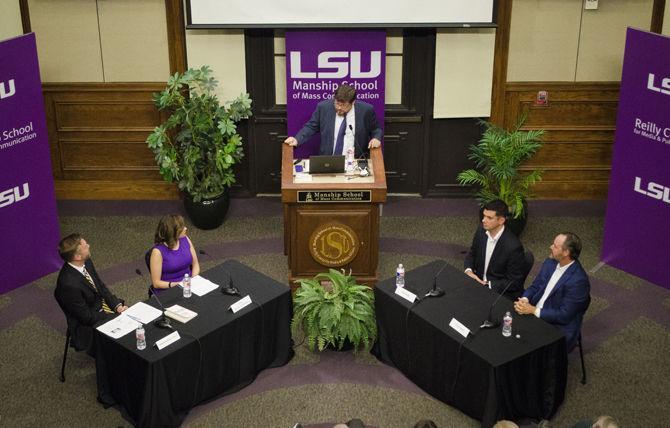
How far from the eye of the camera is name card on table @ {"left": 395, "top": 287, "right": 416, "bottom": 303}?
6061 mm

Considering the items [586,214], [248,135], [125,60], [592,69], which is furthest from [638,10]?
[125,60]

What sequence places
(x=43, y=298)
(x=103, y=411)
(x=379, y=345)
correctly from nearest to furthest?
1. (x=103, y=411)
2. (x=379, y=345)
3. (x=43, y=298)

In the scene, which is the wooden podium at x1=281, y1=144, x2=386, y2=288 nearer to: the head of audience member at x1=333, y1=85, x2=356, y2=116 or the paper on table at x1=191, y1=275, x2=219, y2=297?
the head of audience member at x1=333, y1=85, x2=356, y2=116

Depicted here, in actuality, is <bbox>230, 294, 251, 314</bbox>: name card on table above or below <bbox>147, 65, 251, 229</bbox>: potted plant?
below

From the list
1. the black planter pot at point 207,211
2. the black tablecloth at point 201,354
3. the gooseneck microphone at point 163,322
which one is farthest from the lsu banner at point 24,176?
the gooseneck microphone at point 163,322

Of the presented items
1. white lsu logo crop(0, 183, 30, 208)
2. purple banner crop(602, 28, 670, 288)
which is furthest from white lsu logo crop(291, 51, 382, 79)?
white lsu logo crop(0, 183, 30, 208)

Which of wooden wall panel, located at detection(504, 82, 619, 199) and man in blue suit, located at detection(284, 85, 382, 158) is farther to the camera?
wooden wall panel, located at detection(504, 82, 619, 199)

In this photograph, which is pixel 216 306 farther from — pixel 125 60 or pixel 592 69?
pixel 592 69

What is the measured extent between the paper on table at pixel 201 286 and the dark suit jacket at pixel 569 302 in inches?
92.2

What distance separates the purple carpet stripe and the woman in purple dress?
95 cm

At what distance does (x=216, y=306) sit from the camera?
5980mm

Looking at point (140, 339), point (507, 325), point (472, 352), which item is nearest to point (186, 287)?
point (140, 339)

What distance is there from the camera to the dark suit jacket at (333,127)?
7.80 metres

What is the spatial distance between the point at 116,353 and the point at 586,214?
5.45 meters
